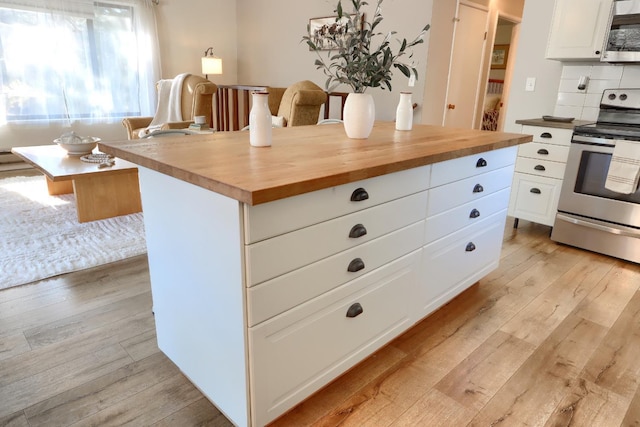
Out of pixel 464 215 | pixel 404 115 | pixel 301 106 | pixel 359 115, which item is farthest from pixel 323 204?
pixel 301 106

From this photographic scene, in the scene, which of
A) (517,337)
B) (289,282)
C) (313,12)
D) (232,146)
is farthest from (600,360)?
(313,12)

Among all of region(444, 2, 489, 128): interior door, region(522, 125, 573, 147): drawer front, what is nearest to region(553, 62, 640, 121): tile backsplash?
region(522, 125, 573, 147): drawer front

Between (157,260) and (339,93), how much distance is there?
432 cm

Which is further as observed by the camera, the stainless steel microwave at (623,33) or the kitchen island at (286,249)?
the stainless steel microwave at (623,33)

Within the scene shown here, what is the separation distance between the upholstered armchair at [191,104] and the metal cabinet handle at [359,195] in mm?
3774

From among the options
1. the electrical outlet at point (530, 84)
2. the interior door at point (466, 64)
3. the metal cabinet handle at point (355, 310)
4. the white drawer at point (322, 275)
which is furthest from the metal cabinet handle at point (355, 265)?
the interior door at point (466, 64)

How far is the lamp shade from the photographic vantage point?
6.34 metres

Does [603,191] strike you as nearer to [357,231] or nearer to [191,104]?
[357,231]

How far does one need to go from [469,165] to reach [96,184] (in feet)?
8.85

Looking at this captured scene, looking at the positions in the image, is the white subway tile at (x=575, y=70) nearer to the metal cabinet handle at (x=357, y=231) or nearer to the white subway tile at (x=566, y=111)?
the white subway tile at (x=566, y=111)

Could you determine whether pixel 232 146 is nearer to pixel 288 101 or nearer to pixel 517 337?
pixel 517 337

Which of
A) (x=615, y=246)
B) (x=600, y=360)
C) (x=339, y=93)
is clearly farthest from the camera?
(x=339, y=93)

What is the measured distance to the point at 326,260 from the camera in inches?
52.2

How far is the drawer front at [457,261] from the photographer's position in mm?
1902
